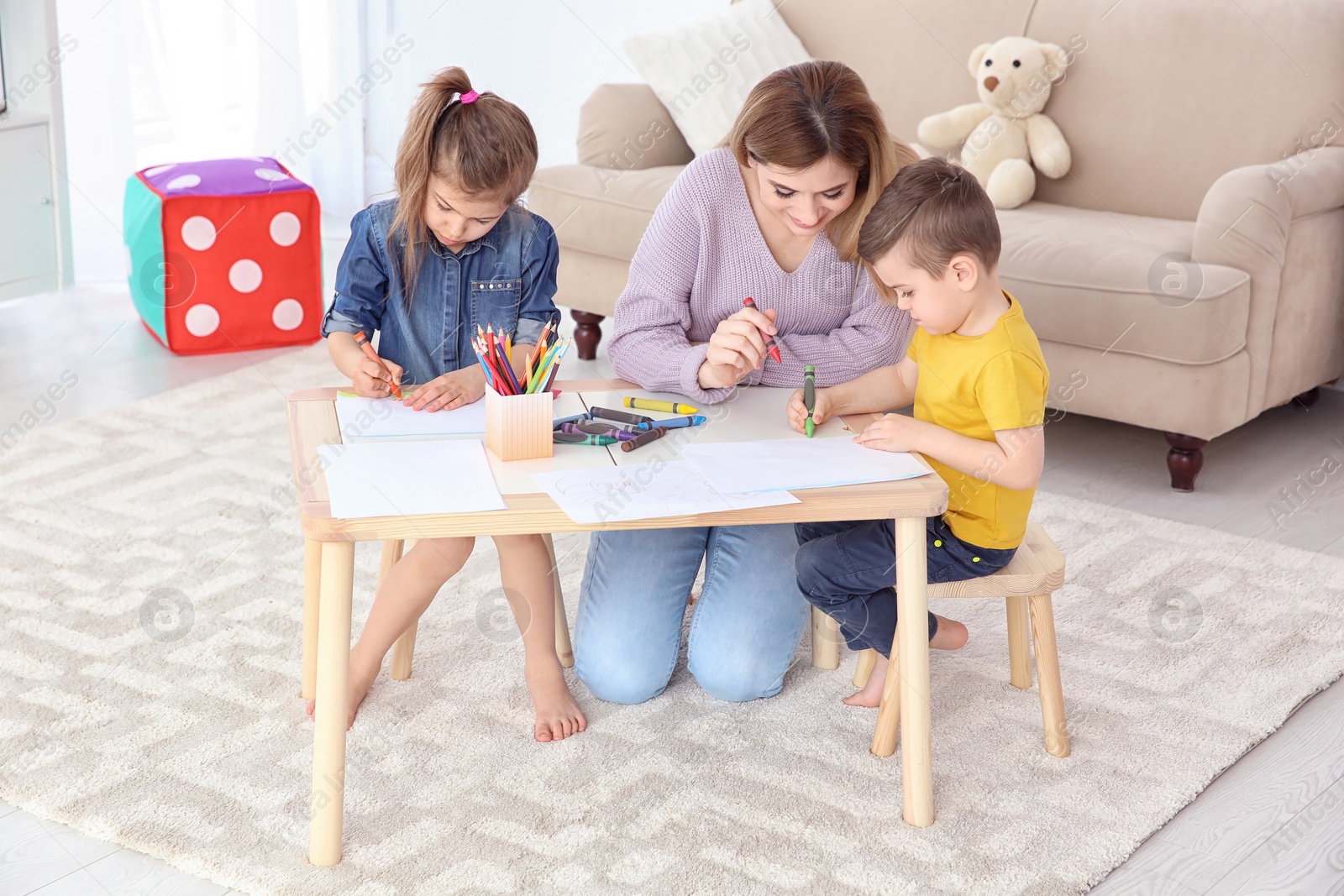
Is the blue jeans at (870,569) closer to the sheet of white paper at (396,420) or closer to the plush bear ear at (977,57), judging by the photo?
the sheet of white paper at (396,420)

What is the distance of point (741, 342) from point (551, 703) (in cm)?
51

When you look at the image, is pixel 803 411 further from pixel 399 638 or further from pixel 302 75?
pixel 302 75

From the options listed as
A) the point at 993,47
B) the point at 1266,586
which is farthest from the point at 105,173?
the point at 1266,586

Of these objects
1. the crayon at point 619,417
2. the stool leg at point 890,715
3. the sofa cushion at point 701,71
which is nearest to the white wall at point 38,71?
the sofa cushion at point 701,71

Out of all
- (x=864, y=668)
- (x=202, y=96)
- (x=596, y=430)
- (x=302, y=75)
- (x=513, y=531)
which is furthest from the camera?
(x=302, y=75)

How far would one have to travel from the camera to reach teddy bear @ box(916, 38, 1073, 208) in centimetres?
273

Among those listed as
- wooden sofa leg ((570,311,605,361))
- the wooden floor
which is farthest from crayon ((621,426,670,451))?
wooden sofa leg ((570,311,605,361))

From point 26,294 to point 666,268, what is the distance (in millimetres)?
2093

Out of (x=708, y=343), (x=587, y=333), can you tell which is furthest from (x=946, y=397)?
(x=587, y=333)

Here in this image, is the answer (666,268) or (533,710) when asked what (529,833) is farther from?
(666,268)

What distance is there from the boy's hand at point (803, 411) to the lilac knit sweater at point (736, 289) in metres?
0.17

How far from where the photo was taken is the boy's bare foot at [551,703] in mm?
1525

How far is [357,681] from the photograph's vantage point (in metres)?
1.53

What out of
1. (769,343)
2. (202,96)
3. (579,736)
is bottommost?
(579,736)
